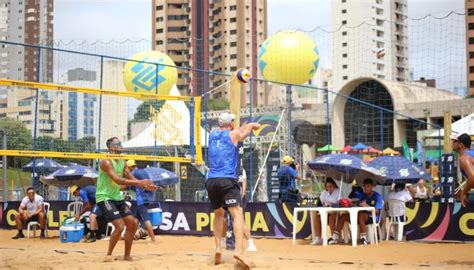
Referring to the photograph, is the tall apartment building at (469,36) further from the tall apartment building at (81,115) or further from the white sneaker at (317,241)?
the tall apartment building at (81,115)

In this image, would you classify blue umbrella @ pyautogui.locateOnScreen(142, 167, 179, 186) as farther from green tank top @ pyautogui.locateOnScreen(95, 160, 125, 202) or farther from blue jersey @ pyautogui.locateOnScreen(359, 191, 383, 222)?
green tank top @ pyautogui.locateOnScreen(95, 160, 125, 202)

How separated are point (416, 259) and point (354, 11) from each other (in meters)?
78.6

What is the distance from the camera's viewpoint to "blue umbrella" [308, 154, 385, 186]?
468 inches

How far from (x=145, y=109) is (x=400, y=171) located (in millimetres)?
4530

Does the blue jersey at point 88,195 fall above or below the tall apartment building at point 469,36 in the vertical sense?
below

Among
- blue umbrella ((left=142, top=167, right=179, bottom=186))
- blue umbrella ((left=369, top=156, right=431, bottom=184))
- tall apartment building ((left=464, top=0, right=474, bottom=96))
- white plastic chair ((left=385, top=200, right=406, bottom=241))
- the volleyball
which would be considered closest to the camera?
the volleyball

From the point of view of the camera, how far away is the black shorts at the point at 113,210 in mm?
8703

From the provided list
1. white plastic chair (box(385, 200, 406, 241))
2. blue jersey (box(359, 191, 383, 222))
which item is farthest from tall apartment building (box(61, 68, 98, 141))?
white plastic chair (box(385, 200, 406, 241))

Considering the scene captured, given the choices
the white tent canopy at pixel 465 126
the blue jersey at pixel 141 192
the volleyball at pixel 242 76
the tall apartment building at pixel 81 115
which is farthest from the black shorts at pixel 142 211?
the white tent canopy at pixel 465 126

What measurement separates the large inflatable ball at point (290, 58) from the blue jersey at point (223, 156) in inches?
387

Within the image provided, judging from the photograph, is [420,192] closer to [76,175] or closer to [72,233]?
[76,175]

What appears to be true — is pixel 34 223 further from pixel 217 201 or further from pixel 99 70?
pixel 217 201

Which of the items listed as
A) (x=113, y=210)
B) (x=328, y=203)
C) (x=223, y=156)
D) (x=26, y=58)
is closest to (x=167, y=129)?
(x=328, y=203)

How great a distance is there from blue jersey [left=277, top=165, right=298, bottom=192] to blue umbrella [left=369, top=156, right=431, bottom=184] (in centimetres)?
180
